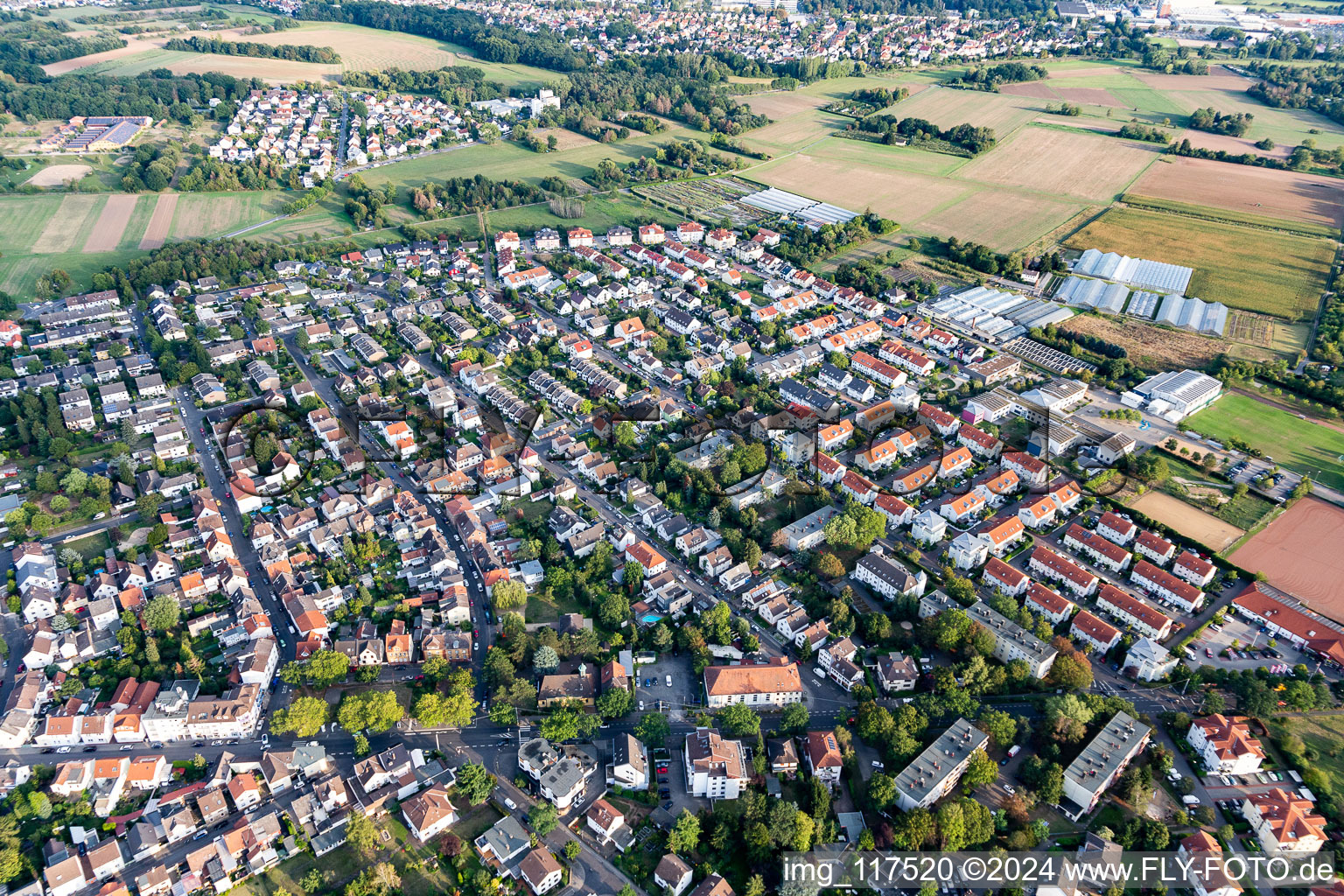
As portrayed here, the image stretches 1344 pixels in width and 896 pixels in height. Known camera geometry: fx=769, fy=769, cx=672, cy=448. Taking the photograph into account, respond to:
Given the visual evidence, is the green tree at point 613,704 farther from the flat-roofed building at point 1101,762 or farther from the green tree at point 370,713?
the flat-roofed building at point 1101,762

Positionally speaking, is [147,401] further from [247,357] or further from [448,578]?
[448,578]

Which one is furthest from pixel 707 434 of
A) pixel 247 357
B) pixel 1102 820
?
pixel 247 357

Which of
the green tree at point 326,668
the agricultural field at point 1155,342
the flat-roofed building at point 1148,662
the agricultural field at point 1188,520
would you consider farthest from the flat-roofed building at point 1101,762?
the agricultural field at point 1155,342

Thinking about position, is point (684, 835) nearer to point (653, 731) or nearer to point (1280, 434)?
point (653, 731)

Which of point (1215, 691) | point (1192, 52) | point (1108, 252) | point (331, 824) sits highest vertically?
point (1192, 52)

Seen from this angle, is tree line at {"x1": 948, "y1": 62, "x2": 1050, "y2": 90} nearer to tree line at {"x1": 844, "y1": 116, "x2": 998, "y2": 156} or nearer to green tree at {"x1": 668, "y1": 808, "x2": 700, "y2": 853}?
tree line at {"x1": 844, "y1": 116, "x2": 998, "y2": 156}

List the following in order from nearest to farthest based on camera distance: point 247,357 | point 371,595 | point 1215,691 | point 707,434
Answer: point 1215,691, point 371,595, point 707,434, point 247,357

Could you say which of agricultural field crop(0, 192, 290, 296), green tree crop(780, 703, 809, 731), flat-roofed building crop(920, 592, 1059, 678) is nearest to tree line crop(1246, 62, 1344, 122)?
flat-roofed building crop(920, 592, 1059, 678)
